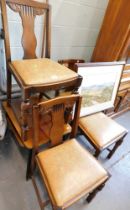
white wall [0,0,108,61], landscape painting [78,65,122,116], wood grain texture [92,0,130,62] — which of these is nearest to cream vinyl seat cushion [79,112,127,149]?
landscape painting [78,65,122,116]

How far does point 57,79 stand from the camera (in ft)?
3.68

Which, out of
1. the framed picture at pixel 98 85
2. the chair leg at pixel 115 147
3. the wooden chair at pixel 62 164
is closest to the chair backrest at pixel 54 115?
the wooden chair at pixel 62 164

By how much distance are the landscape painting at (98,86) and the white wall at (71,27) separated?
58 cm

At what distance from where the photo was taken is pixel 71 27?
5.74 feet

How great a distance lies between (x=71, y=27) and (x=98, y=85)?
721mm

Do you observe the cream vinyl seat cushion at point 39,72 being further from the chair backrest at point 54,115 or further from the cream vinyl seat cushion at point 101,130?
the cream vinyl seat cushion at point 101,130

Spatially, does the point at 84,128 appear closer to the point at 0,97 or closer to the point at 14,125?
the point at 14,125

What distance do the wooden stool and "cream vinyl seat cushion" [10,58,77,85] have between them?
0.51 metres

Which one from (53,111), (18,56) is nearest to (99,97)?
(53,111)

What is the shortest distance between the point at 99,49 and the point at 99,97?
56cm

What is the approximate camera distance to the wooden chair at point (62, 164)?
0.92 metres

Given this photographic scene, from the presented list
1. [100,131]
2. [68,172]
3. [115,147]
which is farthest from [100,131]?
[68,172]

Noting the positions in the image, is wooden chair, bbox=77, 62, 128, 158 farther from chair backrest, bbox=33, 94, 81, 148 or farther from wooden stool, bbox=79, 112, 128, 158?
chair backrest, bbox=33, 94, 81, 148

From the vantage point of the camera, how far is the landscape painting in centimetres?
146
